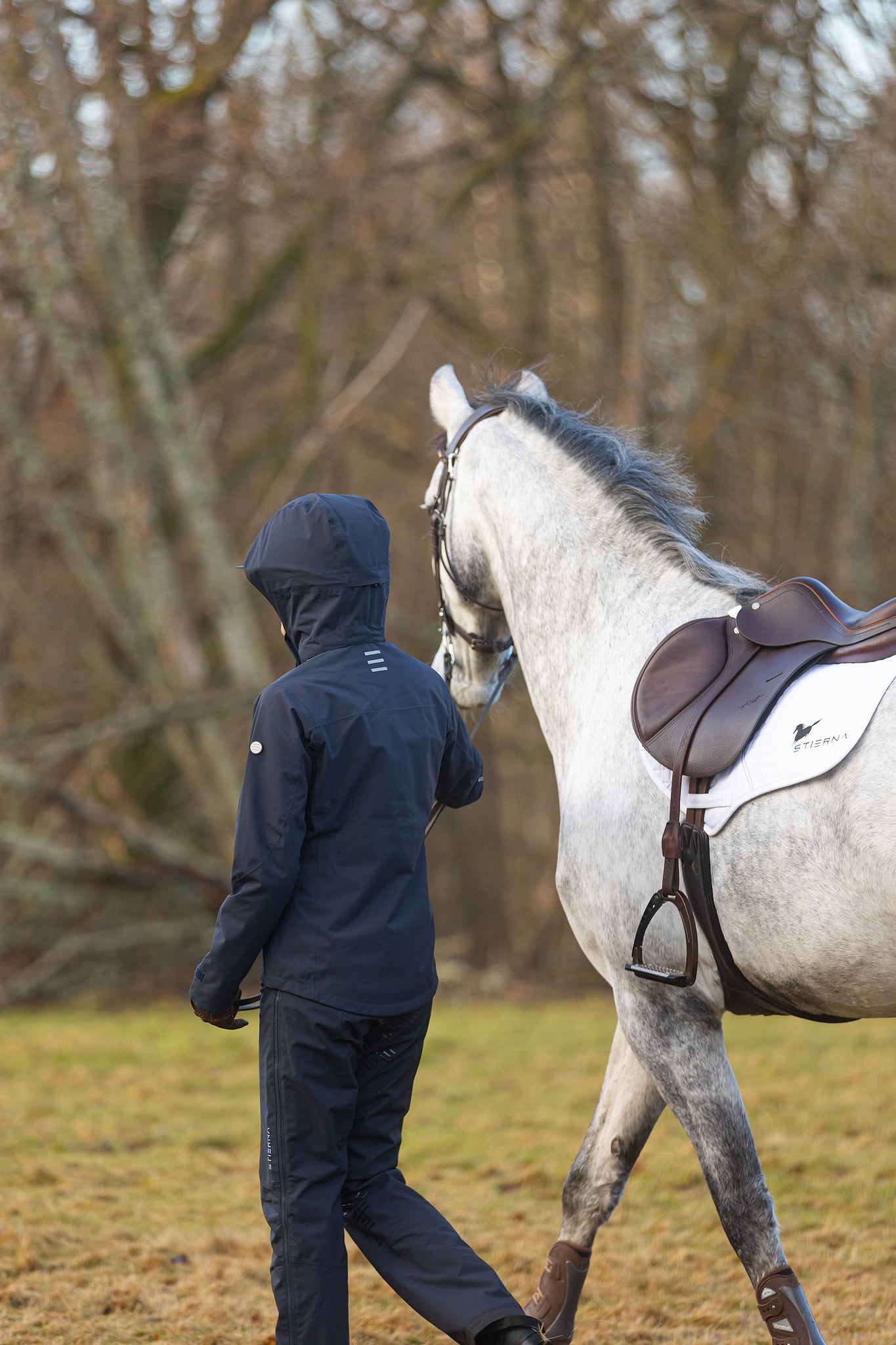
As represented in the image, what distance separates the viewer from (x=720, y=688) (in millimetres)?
2469

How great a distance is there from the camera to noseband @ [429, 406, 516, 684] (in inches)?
123

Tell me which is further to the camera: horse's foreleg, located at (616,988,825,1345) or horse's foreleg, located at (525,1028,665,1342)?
horse's foreleg, located at (525,1028,665,1342)

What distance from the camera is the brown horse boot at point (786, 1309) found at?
7.86 feet

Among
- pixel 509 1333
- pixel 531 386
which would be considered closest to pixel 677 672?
pixel 531 386

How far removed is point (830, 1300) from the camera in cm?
310

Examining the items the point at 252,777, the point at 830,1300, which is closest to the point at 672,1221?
the point at 830,1300

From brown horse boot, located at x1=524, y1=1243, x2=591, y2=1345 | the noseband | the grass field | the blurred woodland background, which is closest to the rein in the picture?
the noseband

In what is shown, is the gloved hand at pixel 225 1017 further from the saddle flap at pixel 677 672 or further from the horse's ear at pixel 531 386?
the horse's ear at pixel 531 386

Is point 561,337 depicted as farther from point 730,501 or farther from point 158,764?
point 158,764

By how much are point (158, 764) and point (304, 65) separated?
17.6ft

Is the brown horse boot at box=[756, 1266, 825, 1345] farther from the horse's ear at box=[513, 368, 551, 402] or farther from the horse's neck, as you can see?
the horse's ear at box=[513, 368, 551, 402]

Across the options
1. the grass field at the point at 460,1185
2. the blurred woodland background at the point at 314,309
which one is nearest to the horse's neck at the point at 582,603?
the grass field at the point at 460,1185

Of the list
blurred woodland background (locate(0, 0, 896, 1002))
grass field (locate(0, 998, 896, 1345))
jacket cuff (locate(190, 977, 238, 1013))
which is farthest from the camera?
blurred woodland background (locate(0, 0, 896, 1002))

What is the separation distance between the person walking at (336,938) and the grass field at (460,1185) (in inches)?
30.3
